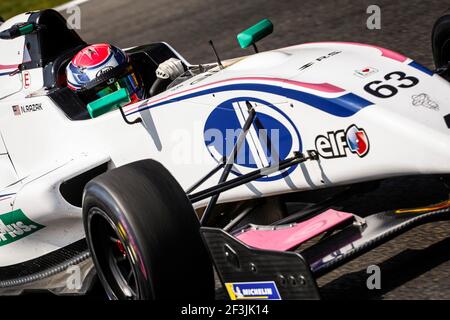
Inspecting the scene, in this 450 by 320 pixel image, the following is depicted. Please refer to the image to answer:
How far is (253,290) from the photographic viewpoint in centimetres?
446

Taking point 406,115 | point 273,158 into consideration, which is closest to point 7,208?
point 273,158

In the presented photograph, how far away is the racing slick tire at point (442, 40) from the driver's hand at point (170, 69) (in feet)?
5.15

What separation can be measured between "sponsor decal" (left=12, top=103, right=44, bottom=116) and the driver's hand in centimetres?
77

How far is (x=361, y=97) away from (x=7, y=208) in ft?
7.66

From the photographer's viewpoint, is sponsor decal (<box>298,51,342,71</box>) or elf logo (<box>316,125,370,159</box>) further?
sponsor decal (<box>298,51,342,71</box>)

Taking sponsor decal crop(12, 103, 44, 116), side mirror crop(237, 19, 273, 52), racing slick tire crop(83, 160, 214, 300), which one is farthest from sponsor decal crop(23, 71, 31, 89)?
racing slick tire crop(83, 160, 214, 300)

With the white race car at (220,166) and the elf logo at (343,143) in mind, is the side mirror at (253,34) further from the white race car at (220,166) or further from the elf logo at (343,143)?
the elf logo at (343,143)

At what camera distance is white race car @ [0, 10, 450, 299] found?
176 inches

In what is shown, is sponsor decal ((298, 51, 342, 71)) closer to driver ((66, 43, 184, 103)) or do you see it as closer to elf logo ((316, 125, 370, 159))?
elf logo ((316, 125, 370, 159))

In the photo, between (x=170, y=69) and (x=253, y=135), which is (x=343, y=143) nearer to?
(x=253, y=135)

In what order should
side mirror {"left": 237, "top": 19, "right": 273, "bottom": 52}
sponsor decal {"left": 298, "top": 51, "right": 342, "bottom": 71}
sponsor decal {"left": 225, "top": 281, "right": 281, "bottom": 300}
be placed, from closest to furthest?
sponsor decal {"left": 225, "top": 281, "right": 281, "bottom": 300}, sponsor decal {"left": 298, "top": 51, "right": 342, "bottom": 71}, side mirror {"left": 237, "top": 19, "right": 273, "bottom": 52}

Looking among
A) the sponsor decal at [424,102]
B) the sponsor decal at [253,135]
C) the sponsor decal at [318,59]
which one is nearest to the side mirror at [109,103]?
the sponsor decal at [253,135]
